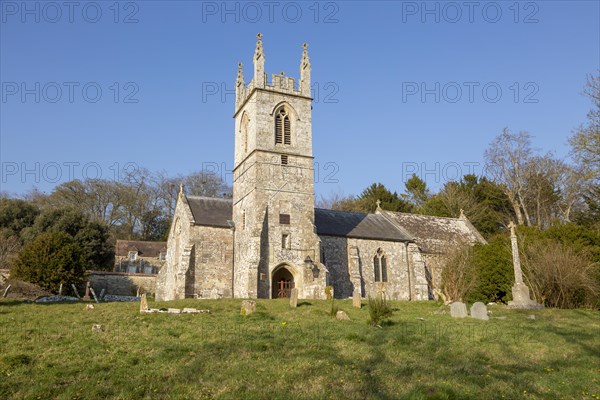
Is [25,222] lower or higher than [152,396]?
higher

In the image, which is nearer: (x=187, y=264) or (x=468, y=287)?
(x=468, y=287)

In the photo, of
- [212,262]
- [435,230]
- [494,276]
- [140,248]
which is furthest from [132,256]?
[494,276]

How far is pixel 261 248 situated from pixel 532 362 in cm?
1634

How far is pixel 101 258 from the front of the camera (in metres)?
43.1

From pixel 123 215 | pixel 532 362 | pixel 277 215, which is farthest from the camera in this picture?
pixel 123 215

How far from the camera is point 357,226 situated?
31.7 metres

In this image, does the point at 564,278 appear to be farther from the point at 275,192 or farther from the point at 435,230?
the point at 275,192

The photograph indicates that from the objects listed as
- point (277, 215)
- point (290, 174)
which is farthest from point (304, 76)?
point (277, 215)

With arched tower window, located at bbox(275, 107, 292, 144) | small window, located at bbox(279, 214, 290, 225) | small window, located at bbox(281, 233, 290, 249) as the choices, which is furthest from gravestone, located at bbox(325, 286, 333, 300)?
arched tower window, located at bbox(275, 107, 292, 144)

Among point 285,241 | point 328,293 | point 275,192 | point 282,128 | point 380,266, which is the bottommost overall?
point 328,293

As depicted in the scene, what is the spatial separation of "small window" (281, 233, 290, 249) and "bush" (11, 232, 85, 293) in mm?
12819

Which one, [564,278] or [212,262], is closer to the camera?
[564,278]

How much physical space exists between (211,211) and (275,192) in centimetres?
544

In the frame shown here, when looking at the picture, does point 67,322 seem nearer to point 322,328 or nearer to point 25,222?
point 322,328
